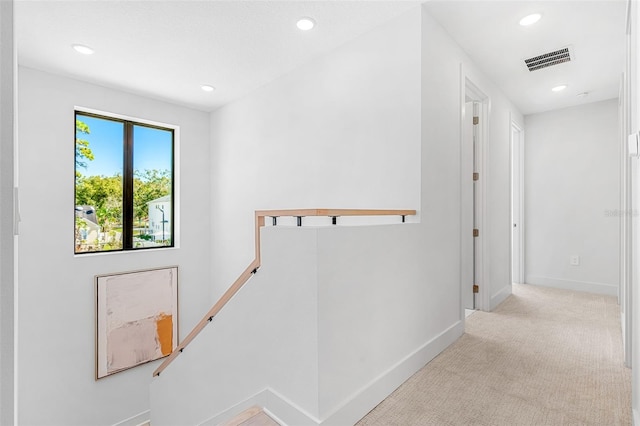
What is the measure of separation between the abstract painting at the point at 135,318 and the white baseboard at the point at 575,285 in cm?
516

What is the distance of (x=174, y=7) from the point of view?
8.02 ft

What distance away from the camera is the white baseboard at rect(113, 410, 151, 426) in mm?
3972

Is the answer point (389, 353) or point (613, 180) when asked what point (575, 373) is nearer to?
point (389, 353)

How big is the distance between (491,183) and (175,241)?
4160mm

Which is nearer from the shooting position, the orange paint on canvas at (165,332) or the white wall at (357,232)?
the white wall at (357,232)

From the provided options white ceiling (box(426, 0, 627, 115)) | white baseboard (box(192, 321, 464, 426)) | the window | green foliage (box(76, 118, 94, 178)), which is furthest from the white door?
green foliage (box(76, 118, 94, 178))

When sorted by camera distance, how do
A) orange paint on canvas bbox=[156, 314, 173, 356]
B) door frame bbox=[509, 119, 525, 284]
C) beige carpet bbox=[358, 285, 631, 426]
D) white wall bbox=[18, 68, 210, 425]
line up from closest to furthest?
1. beige carpet bbox=[358, 285, 631, 426]
2. white wall bbox=[18, 68, 210, 425]
3. orange paint on canvas bbox=[156, 314, 173, 356]
4. door frame bbox=[509, 119, 525, 284]

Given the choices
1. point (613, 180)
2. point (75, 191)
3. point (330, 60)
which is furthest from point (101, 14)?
point (613, 180)

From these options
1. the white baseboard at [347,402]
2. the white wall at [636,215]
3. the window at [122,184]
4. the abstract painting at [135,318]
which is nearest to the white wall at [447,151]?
the white baseboard at [347,402]

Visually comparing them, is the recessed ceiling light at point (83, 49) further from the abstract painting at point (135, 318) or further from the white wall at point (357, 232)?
the abstract painting at point (135, 318)

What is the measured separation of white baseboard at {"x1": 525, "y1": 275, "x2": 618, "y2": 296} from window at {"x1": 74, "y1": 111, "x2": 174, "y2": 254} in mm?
5307

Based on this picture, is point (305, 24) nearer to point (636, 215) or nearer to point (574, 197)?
point (636, 215)

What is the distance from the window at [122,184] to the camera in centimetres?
394

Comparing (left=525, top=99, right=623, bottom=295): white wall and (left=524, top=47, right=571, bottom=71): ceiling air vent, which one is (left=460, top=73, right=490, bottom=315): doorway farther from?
(left=525, top=99, right=623, bottom=295): white wall
